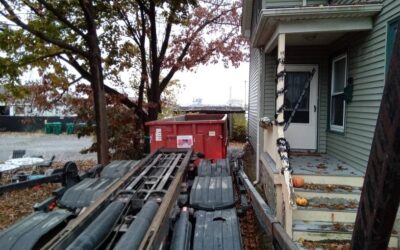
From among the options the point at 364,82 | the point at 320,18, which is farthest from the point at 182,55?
the point at 364,82

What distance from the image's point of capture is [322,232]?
5203 millimetres

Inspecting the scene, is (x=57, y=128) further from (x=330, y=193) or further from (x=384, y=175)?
(x=384, y=175)

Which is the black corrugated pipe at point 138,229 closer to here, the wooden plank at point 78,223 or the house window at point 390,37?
the wooden plank at point 78,223

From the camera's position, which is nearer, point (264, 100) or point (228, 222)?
point (228, 222)

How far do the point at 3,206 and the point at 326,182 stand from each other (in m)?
6.61

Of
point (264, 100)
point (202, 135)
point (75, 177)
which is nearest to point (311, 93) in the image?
point (264, 100)

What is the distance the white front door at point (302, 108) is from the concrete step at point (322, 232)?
13.5ft

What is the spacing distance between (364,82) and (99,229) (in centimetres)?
582

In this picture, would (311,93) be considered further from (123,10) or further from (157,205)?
(123,10)

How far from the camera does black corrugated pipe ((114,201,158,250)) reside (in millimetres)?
2307

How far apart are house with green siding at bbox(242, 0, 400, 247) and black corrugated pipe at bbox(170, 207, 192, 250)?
102 inches

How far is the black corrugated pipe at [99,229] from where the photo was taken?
2320 millimetres

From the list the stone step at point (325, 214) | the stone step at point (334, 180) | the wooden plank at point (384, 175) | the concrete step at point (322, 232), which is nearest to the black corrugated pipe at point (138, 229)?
the wooden plank at point (384, 175)

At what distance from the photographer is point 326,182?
6.26 metres
